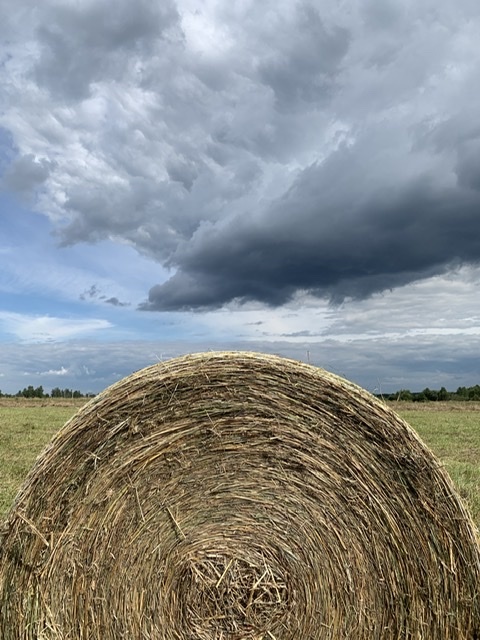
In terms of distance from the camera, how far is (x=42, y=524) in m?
4.09

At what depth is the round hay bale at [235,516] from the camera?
4.05 meters

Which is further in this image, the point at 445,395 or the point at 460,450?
the point at 445,395

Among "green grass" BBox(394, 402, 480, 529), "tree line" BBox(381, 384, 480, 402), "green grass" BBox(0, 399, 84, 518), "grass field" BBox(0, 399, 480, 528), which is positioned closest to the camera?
"green grass" BBox(394, 402, 480, 529)

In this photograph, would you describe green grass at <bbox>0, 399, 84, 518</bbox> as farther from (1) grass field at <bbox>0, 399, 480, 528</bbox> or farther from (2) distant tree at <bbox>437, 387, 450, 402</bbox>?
(2) distant tree at <bbox>437, 387, 450, 402</bbox>

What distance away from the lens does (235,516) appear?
4.10 meters

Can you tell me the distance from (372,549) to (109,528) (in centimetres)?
170

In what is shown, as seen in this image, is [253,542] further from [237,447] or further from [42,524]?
[42,524]

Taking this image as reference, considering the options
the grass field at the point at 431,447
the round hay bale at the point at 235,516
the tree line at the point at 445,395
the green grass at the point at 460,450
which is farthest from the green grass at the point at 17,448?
the tree line at the point at 445,395

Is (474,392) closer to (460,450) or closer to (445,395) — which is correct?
(445,395)

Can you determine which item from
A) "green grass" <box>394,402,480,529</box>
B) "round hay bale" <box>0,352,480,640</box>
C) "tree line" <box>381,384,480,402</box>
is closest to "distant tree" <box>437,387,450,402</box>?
"tree line" <box>381,384,480,402</box>

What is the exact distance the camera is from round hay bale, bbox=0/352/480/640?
405 centimetres

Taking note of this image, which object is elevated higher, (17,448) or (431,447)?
(17,448)

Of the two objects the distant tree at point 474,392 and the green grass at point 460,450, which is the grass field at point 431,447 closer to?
the green grass at point 460,450

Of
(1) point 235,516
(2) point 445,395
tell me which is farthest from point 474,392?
(1) point 235,516
